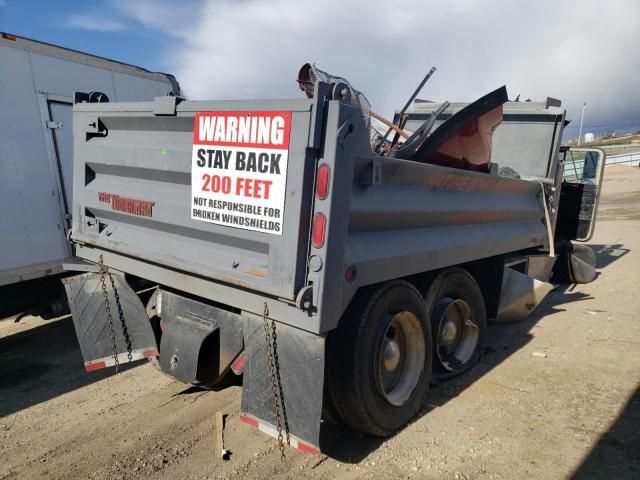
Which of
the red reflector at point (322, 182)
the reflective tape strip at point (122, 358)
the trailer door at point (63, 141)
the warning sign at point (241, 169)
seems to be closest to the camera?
the red reflector at point (322, 182)

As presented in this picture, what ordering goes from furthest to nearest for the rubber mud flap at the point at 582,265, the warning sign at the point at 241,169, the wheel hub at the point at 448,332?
1. the rubber mud flap at the point at 582,265
2. the wheel hub at the point at 448,332
3. the warning sign at the point at 241,169

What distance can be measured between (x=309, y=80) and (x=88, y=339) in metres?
2.64

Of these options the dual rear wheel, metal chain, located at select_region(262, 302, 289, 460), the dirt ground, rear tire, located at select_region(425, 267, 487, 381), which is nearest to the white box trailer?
the dirt ground

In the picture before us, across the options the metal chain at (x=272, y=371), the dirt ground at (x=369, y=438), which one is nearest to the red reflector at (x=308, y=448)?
the metal chain at (x=272, y=371)

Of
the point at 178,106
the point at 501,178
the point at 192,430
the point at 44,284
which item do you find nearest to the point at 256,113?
the point at 178,106

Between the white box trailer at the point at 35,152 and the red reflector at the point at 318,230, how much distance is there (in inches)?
145

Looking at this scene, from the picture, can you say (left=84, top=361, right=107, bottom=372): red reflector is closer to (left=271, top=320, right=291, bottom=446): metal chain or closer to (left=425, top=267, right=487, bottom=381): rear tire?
(left=271, top=320, right=291, bottom=446): metal chain

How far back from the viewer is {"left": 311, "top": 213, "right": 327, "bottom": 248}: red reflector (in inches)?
96.6

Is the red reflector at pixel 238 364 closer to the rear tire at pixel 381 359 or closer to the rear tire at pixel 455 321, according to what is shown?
the rear tire at pixel 381 359

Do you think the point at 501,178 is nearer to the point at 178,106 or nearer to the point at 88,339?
the point at 178,106

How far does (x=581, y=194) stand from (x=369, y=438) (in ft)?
17.7

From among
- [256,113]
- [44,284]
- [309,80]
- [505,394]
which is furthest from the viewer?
[44,284]

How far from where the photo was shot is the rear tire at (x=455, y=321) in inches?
148

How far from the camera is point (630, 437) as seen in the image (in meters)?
3.26
